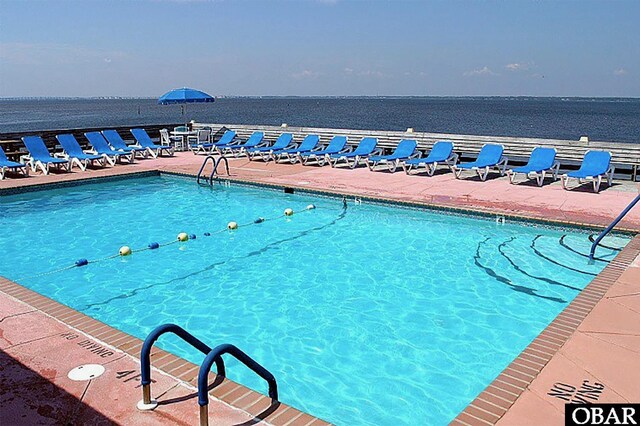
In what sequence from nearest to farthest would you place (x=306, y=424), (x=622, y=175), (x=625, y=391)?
(x=306, y=424) < (x=625, y=391) < (x=622, y=175)

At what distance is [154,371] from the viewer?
146 inches

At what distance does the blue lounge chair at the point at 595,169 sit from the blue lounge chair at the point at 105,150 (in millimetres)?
10873

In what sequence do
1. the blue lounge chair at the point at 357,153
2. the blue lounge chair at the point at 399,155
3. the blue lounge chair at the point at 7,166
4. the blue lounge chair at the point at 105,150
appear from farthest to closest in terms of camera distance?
the blue lounge chair at the point at 105,150 → the blue lounge chair at the point at 357,153 → the blue lounge chair at the point at 399,155 → the blue lounge chair at the point at 7,166

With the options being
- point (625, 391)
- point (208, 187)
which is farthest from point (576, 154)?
point (625, 391)

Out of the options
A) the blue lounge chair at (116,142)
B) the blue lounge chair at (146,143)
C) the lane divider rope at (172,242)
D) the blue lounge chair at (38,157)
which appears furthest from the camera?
the blue lounge chair at (146,143)

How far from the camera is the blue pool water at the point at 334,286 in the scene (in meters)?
4.45

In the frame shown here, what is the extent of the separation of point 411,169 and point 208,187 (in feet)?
16.0

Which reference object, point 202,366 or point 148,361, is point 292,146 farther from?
point 202,366

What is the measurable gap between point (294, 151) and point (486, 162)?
16.4 ft

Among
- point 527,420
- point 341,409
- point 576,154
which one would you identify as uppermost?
point 576,154

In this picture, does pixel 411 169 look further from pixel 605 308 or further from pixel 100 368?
pixel 100 368

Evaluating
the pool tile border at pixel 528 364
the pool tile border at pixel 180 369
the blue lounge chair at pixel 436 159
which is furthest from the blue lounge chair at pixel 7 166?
the pool tile border at pixel 528 364

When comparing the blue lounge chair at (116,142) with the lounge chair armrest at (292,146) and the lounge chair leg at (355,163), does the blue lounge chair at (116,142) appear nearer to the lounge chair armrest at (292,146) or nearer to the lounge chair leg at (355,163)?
the lounge chair armrest at (292,146)

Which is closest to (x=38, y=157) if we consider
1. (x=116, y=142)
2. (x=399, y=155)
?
(x=116, y=142)
